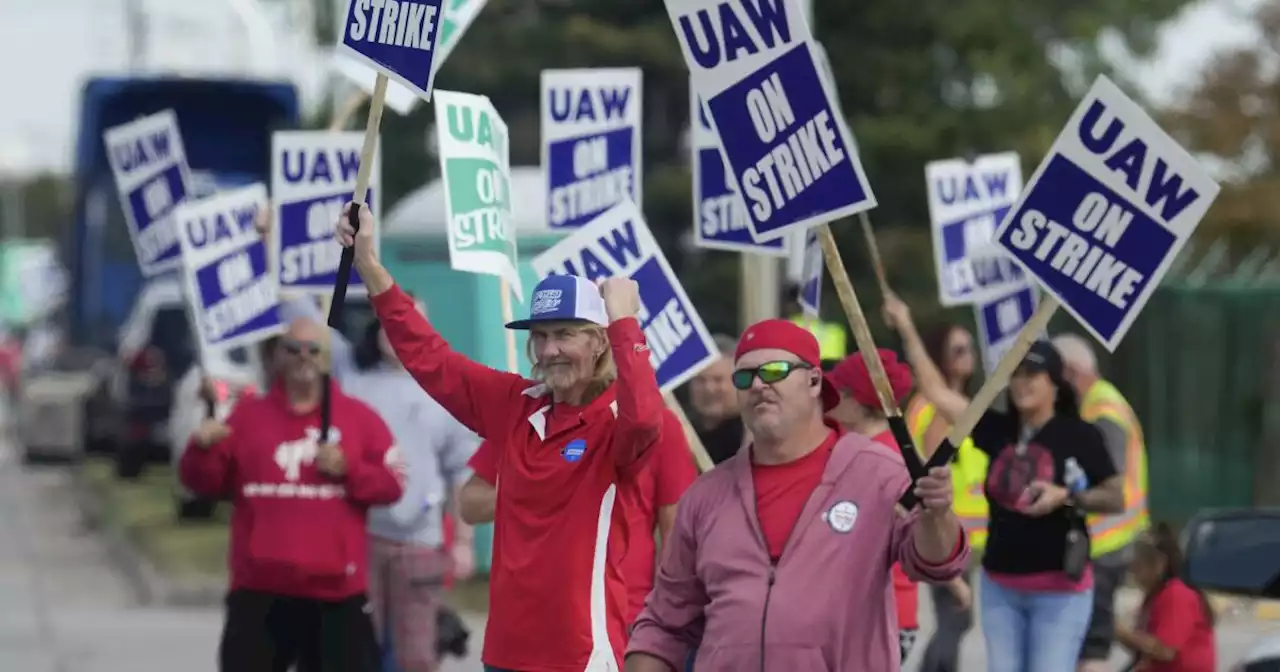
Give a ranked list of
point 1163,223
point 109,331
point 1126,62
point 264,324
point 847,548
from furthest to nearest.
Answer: point 1126,62 < point 109,331 < point 264,324 < point 1163,223 < point 847,548

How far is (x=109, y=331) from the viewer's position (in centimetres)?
3142

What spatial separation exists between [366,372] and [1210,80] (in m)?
23.4

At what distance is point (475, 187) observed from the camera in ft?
27.6

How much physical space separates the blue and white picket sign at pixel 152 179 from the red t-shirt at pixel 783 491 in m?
6.43

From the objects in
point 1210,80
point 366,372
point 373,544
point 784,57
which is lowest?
point 373,544

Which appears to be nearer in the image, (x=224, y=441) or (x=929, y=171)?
(x=224, y=441)

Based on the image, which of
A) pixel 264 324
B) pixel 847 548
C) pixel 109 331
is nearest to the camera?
pixel 847 548

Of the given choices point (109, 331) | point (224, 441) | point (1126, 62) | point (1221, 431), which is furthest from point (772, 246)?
point (1126, 62)

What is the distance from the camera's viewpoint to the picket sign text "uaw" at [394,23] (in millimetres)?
7258

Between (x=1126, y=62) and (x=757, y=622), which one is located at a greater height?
(x=1126, y=62)

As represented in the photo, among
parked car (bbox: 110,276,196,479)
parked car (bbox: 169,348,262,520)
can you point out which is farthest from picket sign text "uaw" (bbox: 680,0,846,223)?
parked car (bbox: 110,276,196,479)

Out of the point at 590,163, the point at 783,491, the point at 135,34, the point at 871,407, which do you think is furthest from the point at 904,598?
the point at 135,34

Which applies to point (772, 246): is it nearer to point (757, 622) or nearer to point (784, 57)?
point (784, 57)

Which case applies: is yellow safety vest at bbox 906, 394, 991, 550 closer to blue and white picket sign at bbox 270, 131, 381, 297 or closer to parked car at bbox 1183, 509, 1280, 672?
blue and white picket sign at bbox 270, 131, 381, 297
